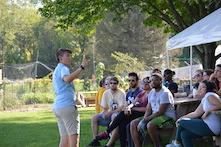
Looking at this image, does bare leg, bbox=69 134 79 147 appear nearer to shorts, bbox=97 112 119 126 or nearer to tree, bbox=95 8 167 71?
shorts, bbox=97 112 119 126

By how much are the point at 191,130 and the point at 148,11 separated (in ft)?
40.3

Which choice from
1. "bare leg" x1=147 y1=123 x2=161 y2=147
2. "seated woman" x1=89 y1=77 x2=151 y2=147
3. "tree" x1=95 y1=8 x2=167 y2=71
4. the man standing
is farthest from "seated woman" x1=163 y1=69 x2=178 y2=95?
"tree" x1=95 y1=8 x2=167 y2=71

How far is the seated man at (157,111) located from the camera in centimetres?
748

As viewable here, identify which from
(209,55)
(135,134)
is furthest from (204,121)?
(209,55)

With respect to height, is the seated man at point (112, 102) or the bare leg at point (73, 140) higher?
the seated man at point (112, 102)

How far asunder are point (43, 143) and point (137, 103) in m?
2.81

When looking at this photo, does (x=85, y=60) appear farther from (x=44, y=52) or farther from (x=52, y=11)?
(x=44, y=52)

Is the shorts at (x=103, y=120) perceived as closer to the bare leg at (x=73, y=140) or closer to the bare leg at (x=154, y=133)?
the bare leg at (x=154, y=133)

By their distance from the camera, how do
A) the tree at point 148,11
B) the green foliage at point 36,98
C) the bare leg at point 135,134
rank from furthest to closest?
the green foliage at point 36,98 < the tree at point 148,11 < the bare leg at point 135,134

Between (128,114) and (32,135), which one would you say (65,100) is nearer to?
(128,114)

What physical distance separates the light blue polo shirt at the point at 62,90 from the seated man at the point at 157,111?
1.52 meters

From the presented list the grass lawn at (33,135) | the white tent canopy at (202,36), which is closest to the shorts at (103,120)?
the grass lawn at (33,135)

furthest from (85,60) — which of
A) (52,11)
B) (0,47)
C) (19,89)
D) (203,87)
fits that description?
(0,47)

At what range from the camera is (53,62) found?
61562mm
